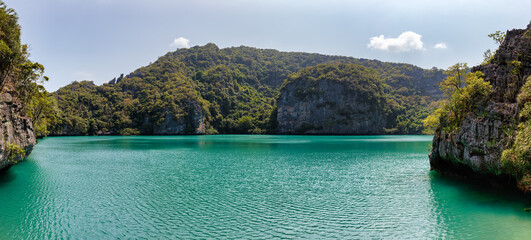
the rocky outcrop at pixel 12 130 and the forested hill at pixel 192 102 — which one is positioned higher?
the forested hill at pixel 192 102

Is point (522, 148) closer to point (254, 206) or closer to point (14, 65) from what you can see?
point (254, 206)

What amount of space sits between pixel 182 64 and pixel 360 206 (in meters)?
170

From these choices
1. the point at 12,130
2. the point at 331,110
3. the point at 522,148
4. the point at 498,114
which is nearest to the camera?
the point at 522,148

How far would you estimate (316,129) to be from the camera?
12544 cm

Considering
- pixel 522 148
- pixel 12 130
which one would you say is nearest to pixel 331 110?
pixel 522 148

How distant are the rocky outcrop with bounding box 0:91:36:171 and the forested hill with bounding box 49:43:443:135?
9193cm

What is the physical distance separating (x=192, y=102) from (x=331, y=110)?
63183 millimetres

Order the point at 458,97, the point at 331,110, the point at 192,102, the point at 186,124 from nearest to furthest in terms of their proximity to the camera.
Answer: the point at 458,97 < the point at 331,110 < the point at 186,124 < the point at 192,102

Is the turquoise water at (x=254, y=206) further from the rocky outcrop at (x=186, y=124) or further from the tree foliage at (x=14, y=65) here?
the rocky outcrop at (x=186, y=124)

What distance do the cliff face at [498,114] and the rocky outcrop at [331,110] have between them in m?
105

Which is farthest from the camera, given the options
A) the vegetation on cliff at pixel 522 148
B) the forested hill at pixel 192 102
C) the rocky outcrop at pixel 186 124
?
the rocky outcrop at pixel 186 124

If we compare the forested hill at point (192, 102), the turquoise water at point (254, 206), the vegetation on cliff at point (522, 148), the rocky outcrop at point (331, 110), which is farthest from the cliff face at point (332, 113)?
the vegetation on cliff at point (522, 148)

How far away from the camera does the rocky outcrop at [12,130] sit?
17234mm

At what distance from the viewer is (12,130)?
61.4ft
